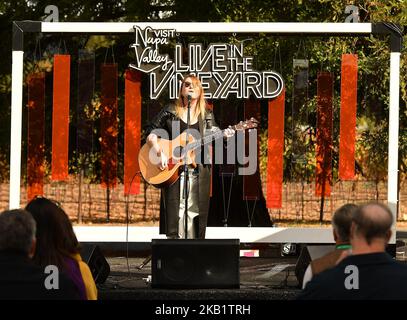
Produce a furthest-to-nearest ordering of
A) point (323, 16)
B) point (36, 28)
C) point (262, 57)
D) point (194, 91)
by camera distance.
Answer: point (323, 16) < point (262, 57) < point (36, 28) < point (194, 91)

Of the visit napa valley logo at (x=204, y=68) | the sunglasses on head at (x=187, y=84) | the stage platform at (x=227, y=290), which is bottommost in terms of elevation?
the stage platform at (x=227, y=290)

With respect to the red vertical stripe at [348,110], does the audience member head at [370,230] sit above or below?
below

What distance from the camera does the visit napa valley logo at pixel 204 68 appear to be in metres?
12.1

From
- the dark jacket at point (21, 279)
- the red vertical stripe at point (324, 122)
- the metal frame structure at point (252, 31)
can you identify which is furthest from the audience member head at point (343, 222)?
the red vertical stripe at point (324, 122)

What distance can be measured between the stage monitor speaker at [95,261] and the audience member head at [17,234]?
12.1ft

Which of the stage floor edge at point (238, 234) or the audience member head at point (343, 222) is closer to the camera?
the audience member head at point (343, 222)

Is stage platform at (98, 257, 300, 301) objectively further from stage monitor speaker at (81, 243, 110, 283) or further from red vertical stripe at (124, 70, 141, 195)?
red vertical stripe at (124, 70, 141, 195)

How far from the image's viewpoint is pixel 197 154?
10.5 meters

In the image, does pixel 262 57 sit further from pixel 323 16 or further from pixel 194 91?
pixel 194 91

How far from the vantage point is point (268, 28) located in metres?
11.9

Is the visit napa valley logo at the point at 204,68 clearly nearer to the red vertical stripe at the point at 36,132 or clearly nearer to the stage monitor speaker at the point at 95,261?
the red vertical stripe at the point at 36,132

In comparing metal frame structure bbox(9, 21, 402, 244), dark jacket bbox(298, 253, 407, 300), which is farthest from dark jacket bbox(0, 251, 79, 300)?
metal frame structure bbox(9, 21, 402, 244)
